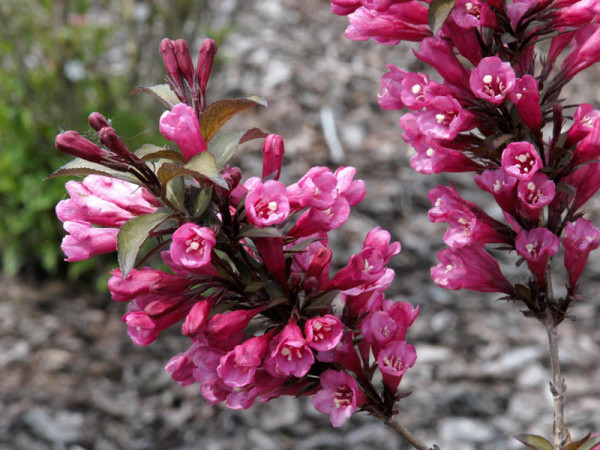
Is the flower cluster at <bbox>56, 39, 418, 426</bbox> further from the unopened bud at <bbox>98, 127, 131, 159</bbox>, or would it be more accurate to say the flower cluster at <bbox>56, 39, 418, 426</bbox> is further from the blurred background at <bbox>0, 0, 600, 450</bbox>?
the blurred background at <bbox>0, 0, 600, 450</bbox>

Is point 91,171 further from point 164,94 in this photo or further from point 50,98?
point 50,98

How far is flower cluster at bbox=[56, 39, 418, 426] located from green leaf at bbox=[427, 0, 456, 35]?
295 mm

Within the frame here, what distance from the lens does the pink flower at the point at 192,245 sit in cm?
111

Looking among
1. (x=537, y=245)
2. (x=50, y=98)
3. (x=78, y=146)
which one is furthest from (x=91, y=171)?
(x=50, y=98)

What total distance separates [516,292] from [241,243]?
0.57m

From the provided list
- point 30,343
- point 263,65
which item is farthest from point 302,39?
point 30,343

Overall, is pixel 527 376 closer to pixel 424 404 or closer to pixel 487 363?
pixel 487 363

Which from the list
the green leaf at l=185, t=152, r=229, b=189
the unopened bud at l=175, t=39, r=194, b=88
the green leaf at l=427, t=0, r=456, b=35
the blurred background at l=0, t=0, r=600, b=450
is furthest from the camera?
the blurred background at l=0, t=0, r=600, b=450

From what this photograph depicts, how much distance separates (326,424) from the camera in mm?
3602

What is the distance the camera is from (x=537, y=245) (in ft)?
4.35

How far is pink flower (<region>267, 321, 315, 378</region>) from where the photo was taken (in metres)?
1.18

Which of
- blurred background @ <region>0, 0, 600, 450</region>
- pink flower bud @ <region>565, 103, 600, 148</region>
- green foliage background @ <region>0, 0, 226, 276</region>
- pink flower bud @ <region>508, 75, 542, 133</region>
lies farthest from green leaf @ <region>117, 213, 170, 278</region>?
green foliage background @ <region>0, 0, 226, 276</region>

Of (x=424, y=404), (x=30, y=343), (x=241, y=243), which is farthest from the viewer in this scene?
(x=30, y=343)

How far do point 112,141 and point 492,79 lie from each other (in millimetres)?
635
